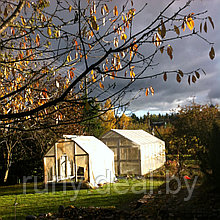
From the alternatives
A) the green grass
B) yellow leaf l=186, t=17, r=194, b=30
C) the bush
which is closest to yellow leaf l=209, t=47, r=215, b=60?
yellow leaf l=186, t=17, r=194, b=30

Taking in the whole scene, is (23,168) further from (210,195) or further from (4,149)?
(210,195)

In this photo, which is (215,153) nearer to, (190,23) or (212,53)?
(212,53)

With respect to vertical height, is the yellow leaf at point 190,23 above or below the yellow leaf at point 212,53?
above

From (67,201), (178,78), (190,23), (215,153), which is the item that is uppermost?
(190,23)

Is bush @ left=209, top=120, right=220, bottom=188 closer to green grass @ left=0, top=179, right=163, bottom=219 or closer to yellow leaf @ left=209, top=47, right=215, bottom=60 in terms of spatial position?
yellow leaf @ left=209, top=47, right=215, bottom=60

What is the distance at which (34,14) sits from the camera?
4.06 metres

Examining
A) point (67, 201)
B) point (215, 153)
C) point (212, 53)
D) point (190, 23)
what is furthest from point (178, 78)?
point (67, 201)

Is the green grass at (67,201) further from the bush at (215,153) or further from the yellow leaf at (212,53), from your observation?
the yellow leaf at (212,53)

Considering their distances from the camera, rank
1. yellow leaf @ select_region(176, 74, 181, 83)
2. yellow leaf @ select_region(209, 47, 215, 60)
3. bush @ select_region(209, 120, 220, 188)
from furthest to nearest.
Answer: bush @ select_region(209, 120, 220, 188) → yellow leaf @ select_region(176, 74, 181, 83) → yellow leaf @ select_region(209, 47, 215, 60)

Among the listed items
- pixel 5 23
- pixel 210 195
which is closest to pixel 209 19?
pixel 5 23

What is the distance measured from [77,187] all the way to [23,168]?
539 centimetres

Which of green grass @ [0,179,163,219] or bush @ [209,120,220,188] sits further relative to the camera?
green grass @ [0,179,163,219]

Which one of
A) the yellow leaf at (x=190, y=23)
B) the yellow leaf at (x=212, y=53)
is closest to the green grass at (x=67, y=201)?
the yellow leaf at (x=212, y=53)

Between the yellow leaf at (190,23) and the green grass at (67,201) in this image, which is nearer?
the yellow leaf at (190,23)
